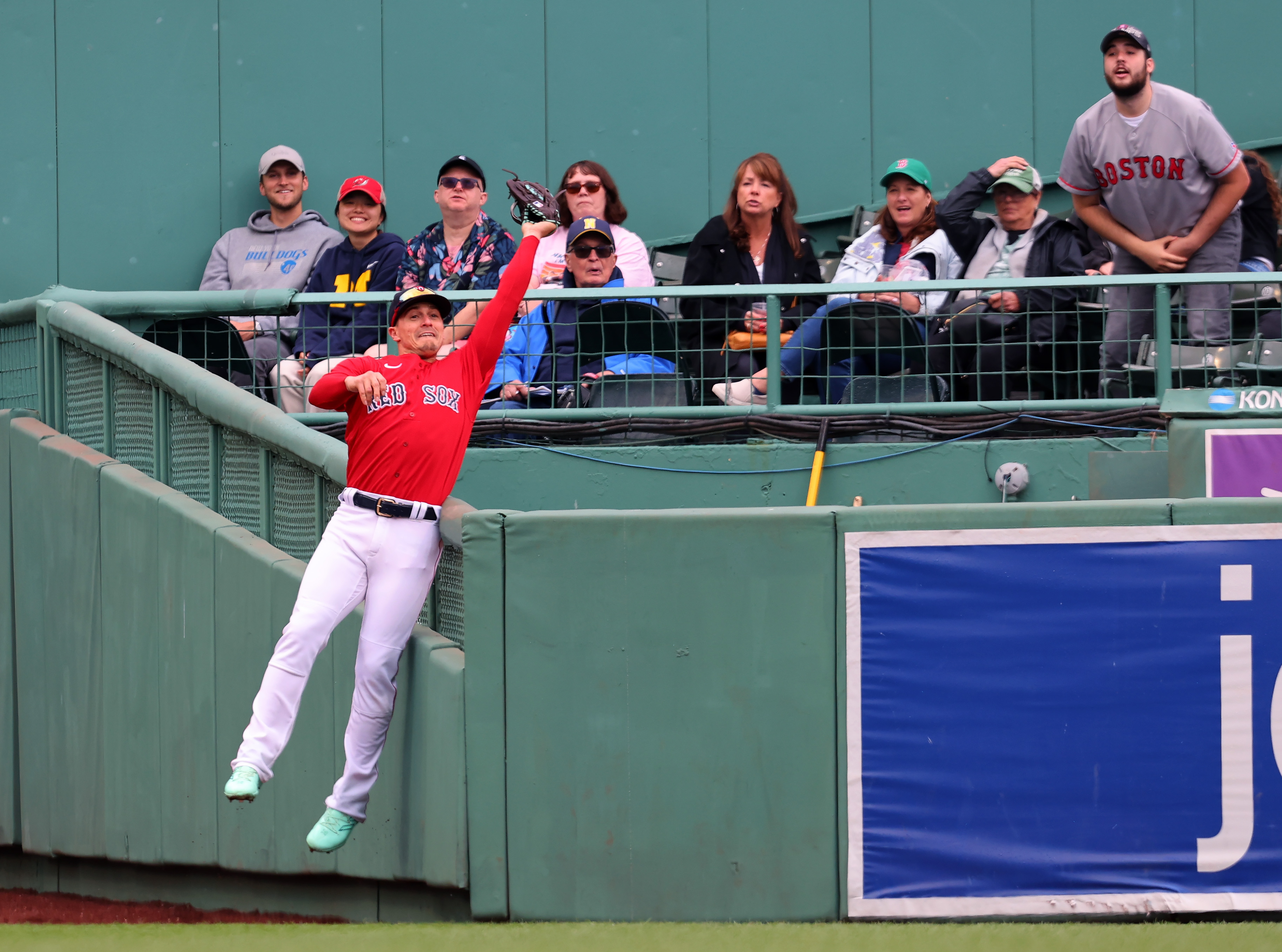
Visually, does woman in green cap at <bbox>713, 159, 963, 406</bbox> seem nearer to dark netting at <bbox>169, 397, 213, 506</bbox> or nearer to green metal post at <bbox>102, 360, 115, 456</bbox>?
dark netting at <bbox>169, 397, 213, 506</bbox>

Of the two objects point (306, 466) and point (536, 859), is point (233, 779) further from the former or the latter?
point (306, 466)

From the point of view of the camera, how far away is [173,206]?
35.1 ft

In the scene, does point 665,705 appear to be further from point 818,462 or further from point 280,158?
point 280,158

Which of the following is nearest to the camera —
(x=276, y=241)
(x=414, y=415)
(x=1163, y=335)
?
(x=414, y=415)

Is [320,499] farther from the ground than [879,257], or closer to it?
closer to it

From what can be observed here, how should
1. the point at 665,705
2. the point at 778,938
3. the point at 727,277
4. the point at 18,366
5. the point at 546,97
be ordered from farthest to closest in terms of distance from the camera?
the point at 546,97 → the point at 727,277 → the point at 18,366 → the point at 665,705 → the point at 778,938

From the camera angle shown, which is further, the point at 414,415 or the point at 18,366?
the point at 18,366

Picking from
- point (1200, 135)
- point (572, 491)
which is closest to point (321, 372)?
point (572, 491)

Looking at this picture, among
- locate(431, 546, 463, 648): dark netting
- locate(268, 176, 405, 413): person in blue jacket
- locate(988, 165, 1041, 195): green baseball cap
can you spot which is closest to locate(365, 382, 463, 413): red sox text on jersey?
locate(431, 546, 463, 648): dark netting

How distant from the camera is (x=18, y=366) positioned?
7.12m

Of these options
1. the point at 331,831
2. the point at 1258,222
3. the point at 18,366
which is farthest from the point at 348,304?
the point at 1258,222

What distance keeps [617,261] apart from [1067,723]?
13.7 ft

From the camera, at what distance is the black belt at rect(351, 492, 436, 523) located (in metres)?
4.97

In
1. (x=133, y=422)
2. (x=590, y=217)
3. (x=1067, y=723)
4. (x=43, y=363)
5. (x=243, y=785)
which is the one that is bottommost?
(x=243, y=785)
